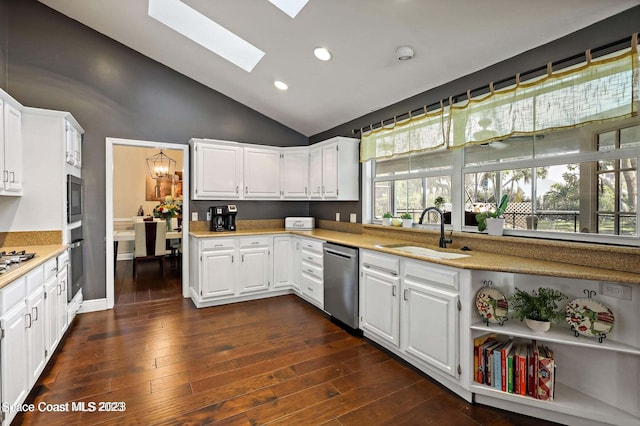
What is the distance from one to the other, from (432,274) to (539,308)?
0.66 m

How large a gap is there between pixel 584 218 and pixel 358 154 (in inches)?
98.7

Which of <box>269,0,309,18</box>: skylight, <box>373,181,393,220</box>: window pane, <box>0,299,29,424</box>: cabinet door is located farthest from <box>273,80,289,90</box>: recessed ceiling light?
<box>0,299,29,424</box>: cabinet door

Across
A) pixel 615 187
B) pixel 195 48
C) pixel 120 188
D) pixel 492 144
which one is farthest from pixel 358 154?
pixel 120 188

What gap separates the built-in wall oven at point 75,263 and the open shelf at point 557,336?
12.0 feet

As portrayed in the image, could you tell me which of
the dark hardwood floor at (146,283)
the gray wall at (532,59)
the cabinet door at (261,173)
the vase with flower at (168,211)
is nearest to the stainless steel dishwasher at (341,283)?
the cabinet door at (261,173)

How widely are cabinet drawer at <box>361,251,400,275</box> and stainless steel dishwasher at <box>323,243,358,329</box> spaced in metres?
0.14

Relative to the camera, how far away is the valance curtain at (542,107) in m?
1.90

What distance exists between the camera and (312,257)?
12.9 feet

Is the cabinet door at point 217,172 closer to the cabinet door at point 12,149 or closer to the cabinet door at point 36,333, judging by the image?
the cabinet door at point 12,149

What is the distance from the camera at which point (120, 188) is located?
23.7 ft

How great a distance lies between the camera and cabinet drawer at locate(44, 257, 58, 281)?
242 cm

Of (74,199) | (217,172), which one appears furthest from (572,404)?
(74,199)

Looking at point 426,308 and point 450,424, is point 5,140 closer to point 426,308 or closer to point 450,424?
point 426,308

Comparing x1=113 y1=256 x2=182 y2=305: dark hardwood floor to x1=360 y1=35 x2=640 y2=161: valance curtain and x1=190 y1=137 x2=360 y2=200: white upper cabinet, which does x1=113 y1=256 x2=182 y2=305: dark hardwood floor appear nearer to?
x1=190 y1=137 x2=360 y2=200: white upper cabinet
